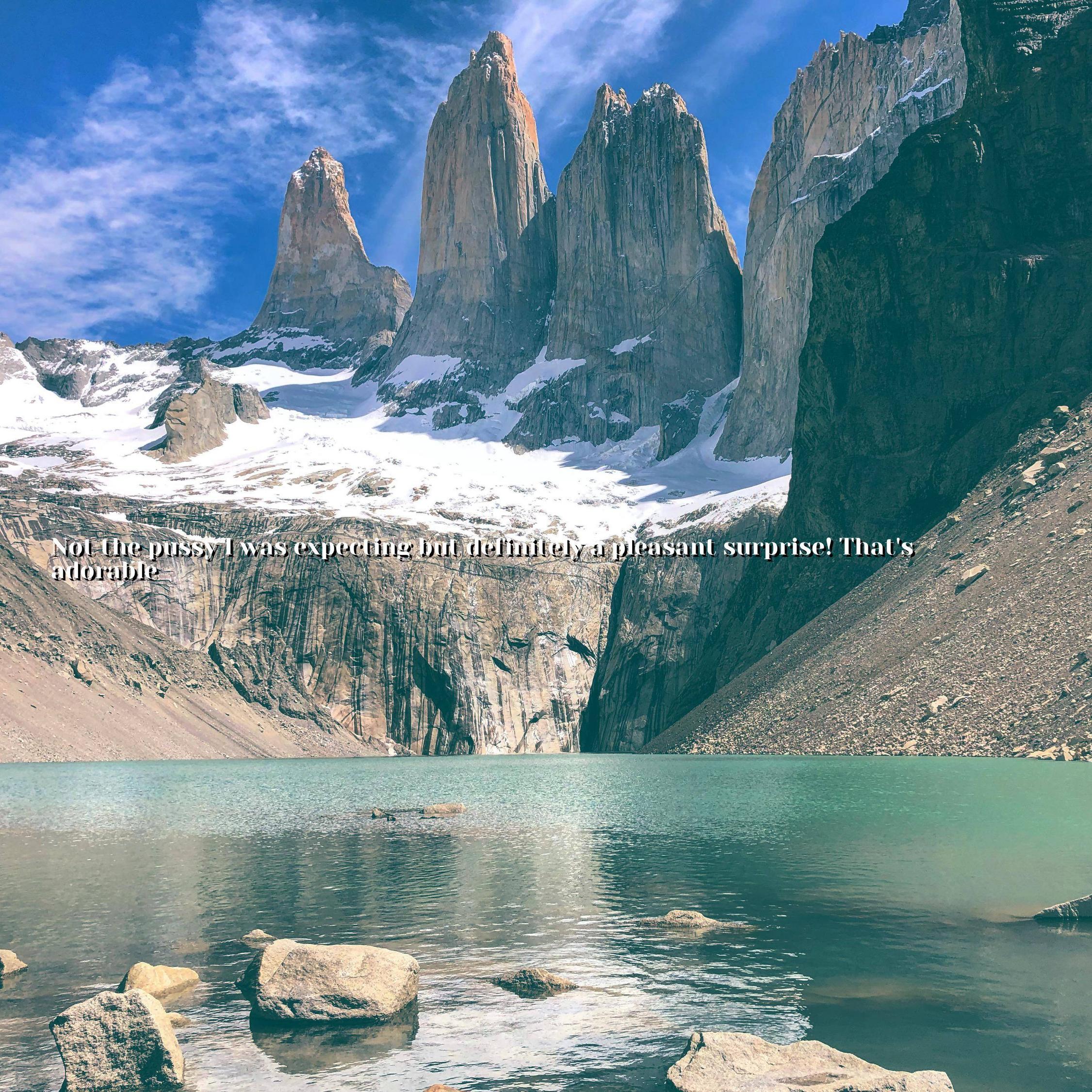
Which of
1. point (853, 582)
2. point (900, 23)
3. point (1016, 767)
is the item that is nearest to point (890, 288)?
point (853, 582)

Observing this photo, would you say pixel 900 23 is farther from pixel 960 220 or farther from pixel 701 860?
pixel 701 860

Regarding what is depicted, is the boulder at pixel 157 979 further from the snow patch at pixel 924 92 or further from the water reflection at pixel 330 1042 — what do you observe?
the snow patch at pixel 924 92


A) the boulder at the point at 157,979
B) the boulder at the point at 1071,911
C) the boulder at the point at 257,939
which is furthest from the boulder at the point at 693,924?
the boulder at the point at 157,979

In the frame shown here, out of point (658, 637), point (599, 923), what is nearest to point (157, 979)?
point (599, 923)

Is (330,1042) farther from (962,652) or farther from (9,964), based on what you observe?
(962,652)

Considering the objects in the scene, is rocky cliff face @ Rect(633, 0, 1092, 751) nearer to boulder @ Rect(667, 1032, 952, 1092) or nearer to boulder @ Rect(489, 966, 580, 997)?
boulder @ Rect(489, 966, 580, 997)
